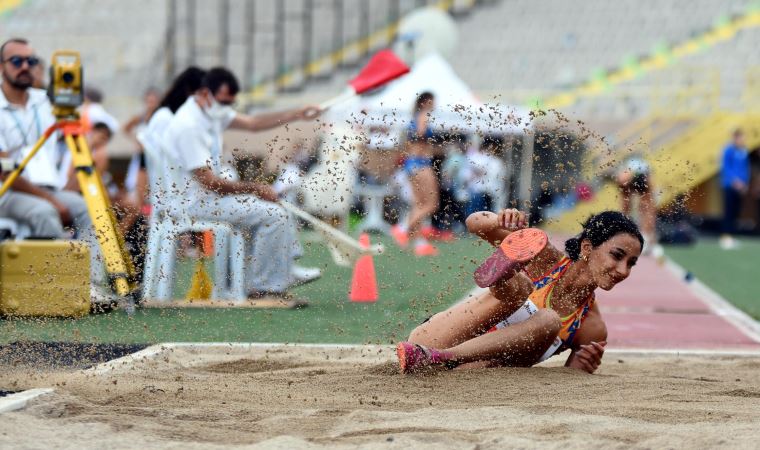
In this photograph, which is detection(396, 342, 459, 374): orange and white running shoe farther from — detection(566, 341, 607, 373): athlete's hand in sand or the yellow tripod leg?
the yellow tripod leg

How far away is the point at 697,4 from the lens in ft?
88.4

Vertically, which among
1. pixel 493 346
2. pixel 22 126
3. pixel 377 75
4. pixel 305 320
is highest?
pixel 377 75

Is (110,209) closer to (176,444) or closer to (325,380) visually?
(325,380)

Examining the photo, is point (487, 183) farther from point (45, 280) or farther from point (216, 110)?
point (45, 280)

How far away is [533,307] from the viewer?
225 inches

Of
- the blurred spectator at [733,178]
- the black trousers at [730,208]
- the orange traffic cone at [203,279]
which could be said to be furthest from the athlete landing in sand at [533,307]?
the black trousers at [730,208]

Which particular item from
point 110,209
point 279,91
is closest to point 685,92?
point 279,91

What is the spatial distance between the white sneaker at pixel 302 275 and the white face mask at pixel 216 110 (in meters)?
1.18

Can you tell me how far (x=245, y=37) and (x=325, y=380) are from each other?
23261mm

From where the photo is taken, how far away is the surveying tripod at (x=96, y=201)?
26.6 feet

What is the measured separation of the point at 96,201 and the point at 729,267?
30.6ft

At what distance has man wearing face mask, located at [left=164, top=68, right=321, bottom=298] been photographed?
8789mm

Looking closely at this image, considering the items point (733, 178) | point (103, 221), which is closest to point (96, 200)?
point (103, 221)

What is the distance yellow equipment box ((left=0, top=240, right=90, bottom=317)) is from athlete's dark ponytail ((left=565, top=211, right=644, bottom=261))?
11.2ft
